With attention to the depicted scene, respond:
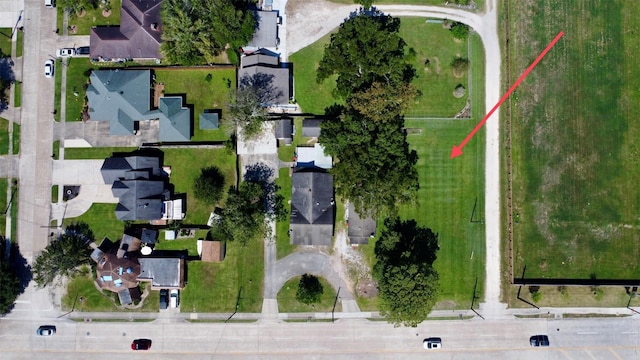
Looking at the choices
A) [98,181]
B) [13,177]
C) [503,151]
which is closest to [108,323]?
[98,181]

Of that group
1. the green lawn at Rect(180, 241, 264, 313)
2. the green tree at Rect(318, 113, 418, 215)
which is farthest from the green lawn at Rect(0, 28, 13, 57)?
the green tree at Rect(318, 113, 418, 215)

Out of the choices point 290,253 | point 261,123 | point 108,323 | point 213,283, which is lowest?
point 108,323

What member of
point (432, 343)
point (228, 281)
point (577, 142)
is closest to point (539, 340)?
point (432, 343)

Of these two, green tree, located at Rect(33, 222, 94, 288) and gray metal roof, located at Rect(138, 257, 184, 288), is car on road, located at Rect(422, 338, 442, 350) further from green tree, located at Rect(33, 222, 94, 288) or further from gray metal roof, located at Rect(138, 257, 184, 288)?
green tree, located at Rect(33, 222, 94, 288)

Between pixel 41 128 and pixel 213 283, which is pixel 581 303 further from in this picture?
pixel 41 128

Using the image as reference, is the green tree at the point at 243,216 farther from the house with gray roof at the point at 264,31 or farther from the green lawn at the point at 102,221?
the house with gray roof at the point at 264,31

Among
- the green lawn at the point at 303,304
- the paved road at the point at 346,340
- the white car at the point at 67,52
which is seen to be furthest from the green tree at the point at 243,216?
the white car at the point at 67,52
